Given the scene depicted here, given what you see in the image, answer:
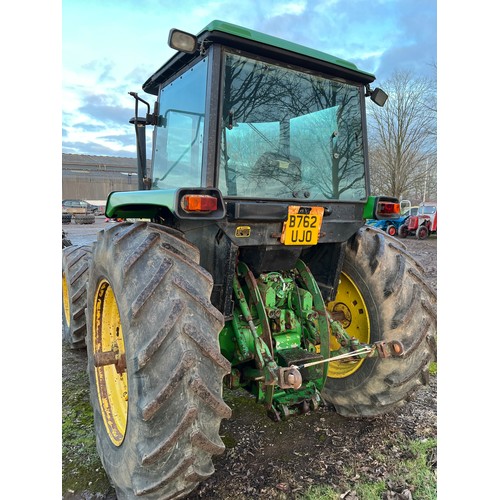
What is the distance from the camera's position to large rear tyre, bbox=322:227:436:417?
106 inches

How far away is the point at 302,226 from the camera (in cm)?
248

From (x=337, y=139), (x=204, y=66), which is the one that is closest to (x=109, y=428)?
(x=204, y=66)

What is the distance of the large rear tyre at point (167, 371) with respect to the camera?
1.78m

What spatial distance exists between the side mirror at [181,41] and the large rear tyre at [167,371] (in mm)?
962

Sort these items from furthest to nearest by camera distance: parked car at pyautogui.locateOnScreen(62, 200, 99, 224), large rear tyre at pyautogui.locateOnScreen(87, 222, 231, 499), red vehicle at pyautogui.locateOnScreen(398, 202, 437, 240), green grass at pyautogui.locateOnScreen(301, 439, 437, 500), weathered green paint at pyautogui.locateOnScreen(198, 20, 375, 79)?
red vehicle at pyautogui.locateOnScreen(398, 202, 437, 240) → parked car at pyautogui.locateOnScreen(62, 200, 99, 224) → green grass at pyautogui.locateOnScreen(301, 439, 437, 500) → weathered green paint at pyautogui.locateOnScreen(198, 20, 375, 79) → large rear tyre at pyautogui.locateOnScreen(87, 222, 231, 499)

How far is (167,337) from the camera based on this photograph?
182cm

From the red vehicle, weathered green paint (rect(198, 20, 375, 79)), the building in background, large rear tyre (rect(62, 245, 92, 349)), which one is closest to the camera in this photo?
weathered green paint (rect(198, 20, 375, 79))

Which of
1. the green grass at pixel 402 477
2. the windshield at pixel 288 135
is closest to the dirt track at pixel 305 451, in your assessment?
the green grass at pixel 402 477

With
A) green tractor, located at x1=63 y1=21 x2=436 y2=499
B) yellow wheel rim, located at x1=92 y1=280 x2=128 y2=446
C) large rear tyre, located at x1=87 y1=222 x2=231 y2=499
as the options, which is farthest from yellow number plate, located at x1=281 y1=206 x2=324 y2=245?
yellow wheel rim, located at x1=92 y1=280 x2=128 y2=446

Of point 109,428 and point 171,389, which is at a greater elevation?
point 171,389

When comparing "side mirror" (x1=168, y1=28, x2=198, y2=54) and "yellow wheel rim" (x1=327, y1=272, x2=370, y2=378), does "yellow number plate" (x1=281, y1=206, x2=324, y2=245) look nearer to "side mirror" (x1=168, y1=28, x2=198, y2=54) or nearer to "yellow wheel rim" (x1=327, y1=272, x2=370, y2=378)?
"yellow wheel rim" (x1=327, y1=272, x2=370, y2=378)

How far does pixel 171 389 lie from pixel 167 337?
0.22m

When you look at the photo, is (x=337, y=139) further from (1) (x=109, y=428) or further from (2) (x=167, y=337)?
(1) (x=109, y=428)

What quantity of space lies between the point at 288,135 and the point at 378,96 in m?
0.86
